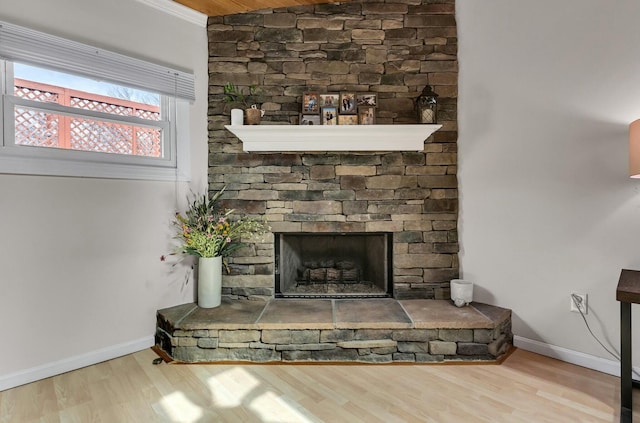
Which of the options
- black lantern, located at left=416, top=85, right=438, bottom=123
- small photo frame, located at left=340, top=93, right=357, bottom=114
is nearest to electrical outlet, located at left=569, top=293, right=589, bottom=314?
black lantern, located at left=416, top=85, right=438, bottom=123

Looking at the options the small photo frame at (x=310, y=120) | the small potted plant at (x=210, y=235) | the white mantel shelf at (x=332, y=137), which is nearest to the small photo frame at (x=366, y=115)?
the white mantel shelf at (x=332, y=137)

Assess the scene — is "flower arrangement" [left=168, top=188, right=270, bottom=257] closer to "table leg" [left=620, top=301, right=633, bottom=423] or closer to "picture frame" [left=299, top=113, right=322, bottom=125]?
"picture frame" [left=299, top=113, right=322, bottom=125]

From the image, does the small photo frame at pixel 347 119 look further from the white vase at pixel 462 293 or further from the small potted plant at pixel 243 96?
the white vase at pixel 462 293

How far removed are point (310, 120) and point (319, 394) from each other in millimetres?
1796

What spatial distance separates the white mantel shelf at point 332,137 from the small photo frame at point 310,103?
0.23 meters


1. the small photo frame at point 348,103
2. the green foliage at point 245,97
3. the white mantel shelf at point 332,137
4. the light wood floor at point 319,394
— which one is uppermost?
the green foliage at point 245,97

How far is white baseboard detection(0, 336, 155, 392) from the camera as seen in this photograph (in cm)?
169

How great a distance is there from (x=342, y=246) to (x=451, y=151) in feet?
3.80

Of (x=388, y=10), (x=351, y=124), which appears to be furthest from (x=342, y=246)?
(x=388, y=10)

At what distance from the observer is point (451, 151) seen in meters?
2.38

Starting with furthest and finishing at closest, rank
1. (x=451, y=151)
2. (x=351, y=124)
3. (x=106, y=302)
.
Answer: (x=451, y=151), (x=351, y=124), (x=106, y=302)

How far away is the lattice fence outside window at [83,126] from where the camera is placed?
1772 millimetres

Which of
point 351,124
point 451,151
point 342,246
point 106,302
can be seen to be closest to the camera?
point 106,302

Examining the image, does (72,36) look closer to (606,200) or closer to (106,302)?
(106,302)
